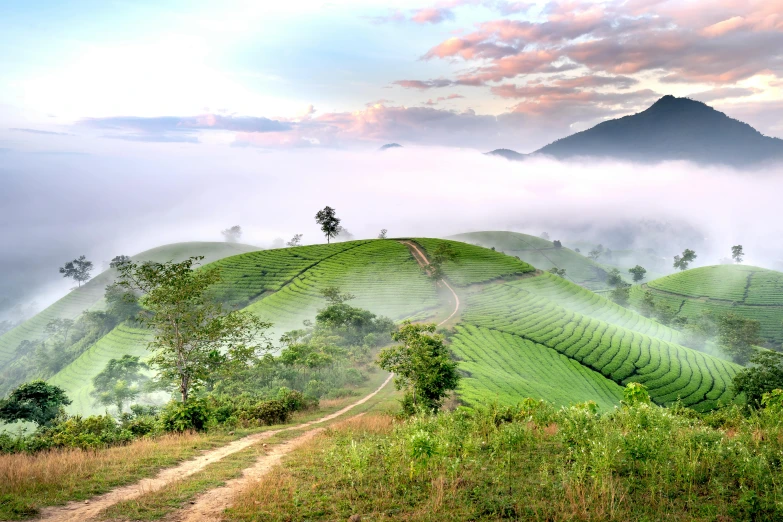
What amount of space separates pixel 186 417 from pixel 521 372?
131 ft

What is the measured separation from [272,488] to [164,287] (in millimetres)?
19015

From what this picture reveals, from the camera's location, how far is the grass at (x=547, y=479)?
308 inches

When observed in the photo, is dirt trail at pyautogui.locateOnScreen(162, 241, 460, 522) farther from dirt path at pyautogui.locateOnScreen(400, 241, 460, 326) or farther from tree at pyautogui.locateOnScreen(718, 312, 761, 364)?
tree at pyautogui.locateOnScreen(718, 312, 761, 364)

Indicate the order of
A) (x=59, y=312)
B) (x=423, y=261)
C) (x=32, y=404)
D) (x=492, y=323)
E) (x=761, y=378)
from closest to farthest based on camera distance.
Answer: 1. (x=32, y=404)
2. (x=761, y=378)
3. (x=492, y=323)
4. (x=423, y=261)
5. (x=59, y=312)

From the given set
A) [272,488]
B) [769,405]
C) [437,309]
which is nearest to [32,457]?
[272,488]

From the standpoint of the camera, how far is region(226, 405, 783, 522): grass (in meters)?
7.83

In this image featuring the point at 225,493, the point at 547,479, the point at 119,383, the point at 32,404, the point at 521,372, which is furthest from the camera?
the point at 521,372

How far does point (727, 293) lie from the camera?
135500mm

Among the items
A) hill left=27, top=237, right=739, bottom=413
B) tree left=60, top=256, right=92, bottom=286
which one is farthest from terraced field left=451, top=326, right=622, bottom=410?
tree left=60, top=256, right=92, bottom=286

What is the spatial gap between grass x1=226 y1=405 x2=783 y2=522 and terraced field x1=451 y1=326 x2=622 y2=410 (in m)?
21.2

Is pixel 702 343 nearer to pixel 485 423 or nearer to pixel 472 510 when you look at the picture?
pixel 485 423

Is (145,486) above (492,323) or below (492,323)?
above

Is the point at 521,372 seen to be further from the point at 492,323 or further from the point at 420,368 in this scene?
the point at 420,368

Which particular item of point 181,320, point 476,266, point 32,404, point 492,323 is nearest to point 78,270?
point 476,266
